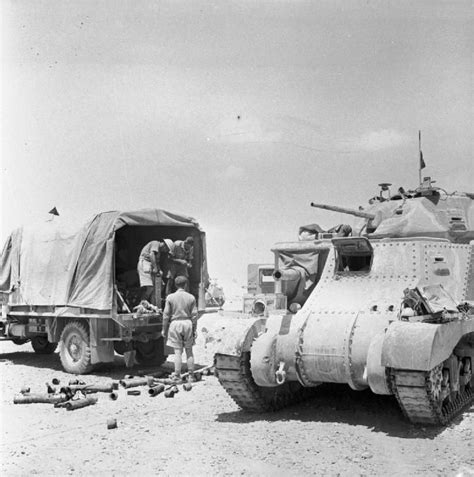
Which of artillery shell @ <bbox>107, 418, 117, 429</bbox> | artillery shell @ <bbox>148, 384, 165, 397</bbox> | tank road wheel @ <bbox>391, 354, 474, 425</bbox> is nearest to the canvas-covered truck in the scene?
artillery shell @ <bbox>148, 384, 165, 397</bbox>

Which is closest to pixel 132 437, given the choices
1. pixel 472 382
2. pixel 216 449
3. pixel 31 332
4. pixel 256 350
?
pixel 216 449

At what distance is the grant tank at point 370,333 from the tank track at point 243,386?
0.04 ft

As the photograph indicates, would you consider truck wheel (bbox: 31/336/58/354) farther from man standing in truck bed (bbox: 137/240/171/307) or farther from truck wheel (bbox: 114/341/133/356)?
man standing in truck bed (bbox: 137/240/171/307)

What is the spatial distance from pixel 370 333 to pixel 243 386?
169 cm

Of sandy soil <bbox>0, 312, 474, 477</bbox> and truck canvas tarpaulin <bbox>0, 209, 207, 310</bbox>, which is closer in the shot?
sandy soil <bbox>0, 312, 474, 477</bbox>

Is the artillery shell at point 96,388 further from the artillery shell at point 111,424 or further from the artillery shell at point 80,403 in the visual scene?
the artillery shell at point 111,424

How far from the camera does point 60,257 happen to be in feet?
44.2

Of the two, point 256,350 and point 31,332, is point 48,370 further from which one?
point 256,350

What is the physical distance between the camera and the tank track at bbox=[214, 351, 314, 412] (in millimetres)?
8414

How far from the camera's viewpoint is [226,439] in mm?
7504

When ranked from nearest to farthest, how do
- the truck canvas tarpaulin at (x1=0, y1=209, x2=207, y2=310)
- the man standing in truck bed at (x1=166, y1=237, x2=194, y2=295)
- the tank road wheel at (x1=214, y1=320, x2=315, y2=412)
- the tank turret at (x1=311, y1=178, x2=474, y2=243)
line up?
the tank road wheel at (x1=214, y1=320, x2=315, y2=412), the tank turret at (x1=311, y1=178, x2=474, y2=243), the truck canvas tarpaulin at (x1=0, y1=209, x2=207, y2=310), the man standing in truck bed at (x1=166, y1=237, x2=194, y2=295)

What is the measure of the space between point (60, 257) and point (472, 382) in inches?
311

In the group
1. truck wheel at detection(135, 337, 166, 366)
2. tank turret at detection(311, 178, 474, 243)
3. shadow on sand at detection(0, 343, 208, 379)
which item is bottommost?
shadow on sand at detection(0, 343, 208, 379)

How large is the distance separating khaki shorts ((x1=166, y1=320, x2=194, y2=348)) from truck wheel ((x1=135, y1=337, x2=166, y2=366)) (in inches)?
101
